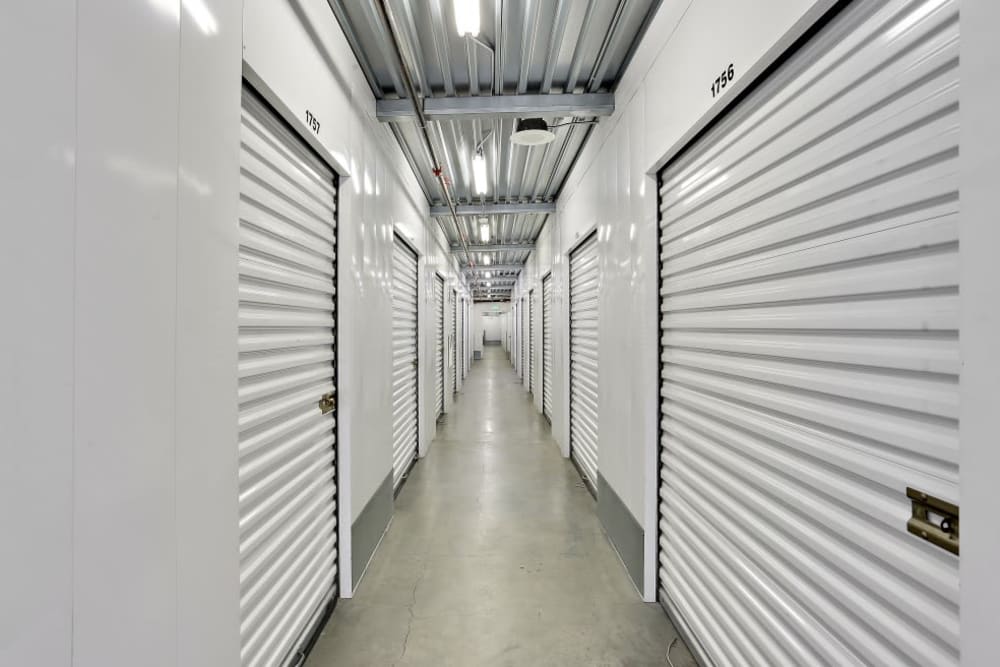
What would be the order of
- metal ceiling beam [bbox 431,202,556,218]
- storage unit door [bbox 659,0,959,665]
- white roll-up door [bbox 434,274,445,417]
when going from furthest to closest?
1. white roll-up door [bbox 434,274,445,417]
2. metal ceiling beam [bbox 431,202,556,218]
3. storage unit door [bbox 659,0,959,665]

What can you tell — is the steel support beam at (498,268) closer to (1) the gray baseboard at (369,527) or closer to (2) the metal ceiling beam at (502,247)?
(2) the metal ceiling beam at (502,247)

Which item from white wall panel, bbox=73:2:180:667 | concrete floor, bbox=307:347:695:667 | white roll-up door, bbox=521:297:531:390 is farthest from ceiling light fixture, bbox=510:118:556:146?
white roll-up door, bbox=521:297:531:390

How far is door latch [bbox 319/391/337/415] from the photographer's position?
2255 mm

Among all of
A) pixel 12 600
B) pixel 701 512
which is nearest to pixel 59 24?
pixel 12 600

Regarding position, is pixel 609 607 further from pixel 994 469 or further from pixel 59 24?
pixel 59 24

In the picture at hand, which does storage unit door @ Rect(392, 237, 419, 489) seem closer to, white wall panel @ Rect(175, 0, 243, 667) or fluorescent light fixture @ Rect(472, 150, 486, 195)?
fluorescent light fixture @ Rect(472, 150, 486, 195)

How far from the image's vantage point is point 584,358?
4.32m

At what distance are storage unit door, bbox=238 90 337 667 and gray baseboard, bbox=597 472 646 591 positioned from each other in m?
1.90

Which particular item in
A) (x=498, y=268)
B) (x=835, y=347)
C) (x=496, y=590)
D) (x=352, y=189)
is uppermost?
(x=498, y=268)

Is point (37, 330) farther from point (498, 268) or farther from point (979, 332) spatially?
point (498, 268)

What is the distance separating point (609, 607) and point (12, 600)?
101 inches

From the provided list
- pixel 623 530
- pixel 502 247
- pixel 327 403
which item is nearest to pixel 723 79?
pixel 327 403

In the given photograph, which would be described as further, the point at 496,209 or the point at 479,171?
the point at 496,209

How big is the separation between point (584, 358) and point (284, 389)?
3.13 metres
